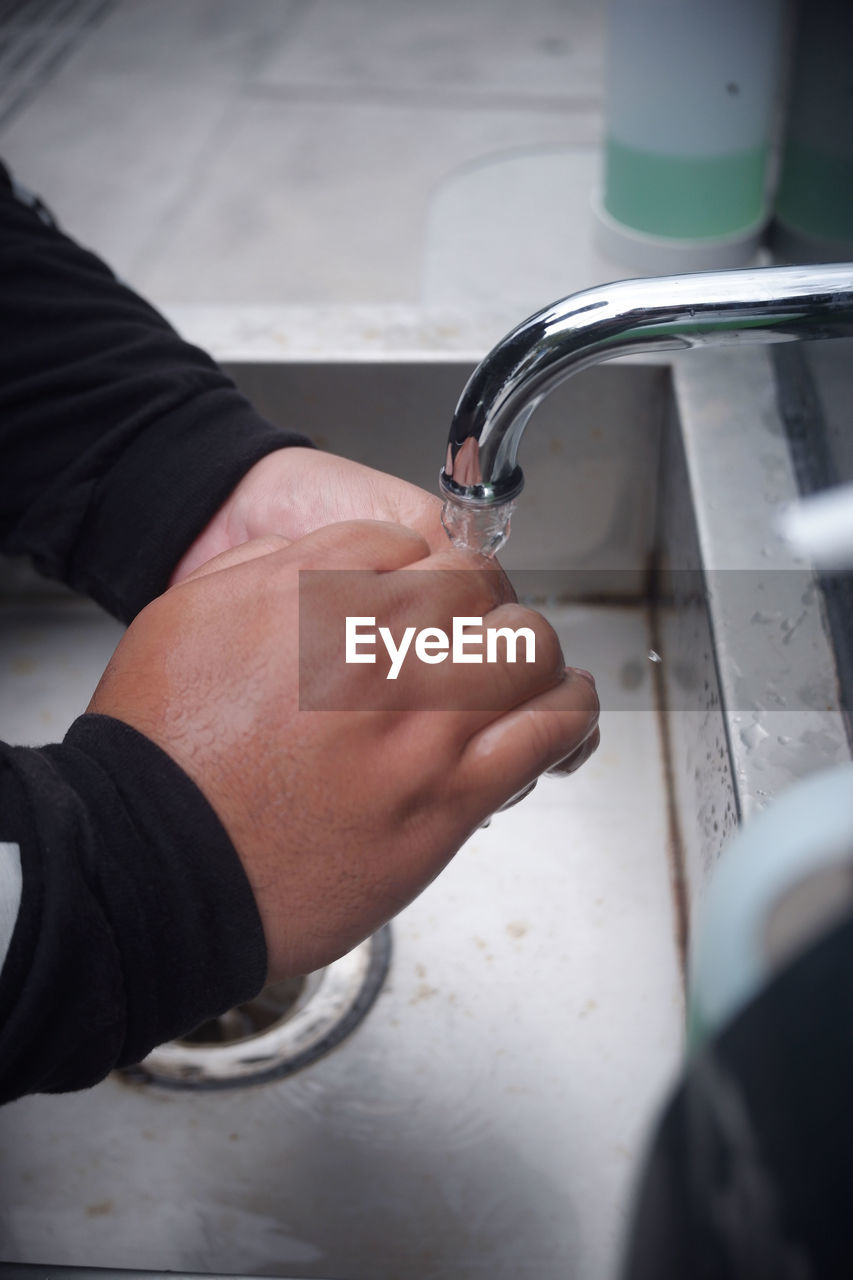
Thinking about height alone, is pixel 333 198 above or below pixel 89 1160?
above

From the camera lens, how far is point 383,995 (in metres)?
0.62

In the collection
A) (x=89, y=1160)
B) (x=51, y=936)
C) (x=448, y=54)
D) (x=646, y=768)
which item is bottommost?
(x=89, y=1160)

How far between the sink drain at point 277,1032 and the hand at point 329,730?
24 centimetres

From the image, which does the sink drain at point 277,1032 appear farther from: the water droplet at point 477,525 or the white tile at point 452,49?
the white tile at point 452,49

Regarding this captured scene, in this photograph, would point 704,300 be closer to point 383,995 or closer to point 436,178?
point 383,995

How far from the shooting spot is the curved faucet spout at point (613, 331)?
32 centimetres

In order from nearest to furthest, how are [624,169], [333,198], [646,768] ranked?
[646,768], [624,169], [333,198]

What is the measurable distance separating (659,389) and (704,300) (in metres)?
0.40

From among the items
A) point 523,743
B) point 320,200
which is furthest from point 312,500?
point 320,200

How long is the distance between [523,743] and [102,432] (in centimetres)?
30

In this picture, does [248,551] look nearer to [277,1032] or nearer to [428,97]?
[277,1032]

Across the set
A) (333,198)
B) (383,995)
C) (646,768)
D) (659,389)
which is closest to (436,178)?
(333,198)

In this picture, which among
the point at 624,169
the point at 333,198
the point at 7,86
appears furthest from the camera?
the point at 7,86

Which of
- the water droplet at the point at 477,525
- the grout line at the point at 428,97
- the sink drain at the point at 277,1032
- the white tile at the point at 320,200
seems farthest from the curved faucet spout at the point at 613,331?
the grout line at the point at 428,97
